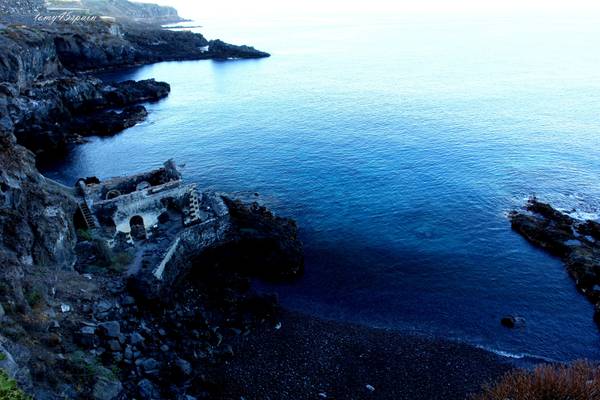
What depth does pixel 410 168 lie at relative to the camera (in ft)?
216

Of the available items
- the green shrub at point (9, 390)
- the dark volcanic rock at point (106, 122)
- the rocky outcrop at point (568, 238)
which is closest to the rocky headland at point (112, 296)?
the green shrub at point (9, 390)

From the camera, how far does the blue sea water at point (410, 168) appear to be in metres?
38.7

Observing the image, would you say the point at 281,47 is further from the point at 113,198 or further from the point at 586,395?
the point at 586,395

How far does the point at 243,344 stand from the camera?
32594 mm

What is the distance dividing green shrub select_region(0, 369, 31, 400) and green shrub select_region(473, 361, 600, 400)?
2537 cm

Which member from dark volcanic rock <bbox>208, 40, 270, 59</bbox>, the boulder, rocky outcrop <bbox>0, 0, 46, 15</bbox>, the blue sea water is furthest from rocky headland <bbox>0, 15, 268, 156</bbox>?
the boulder

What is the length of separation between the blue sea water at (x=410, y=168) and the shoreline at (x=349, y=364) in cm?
213

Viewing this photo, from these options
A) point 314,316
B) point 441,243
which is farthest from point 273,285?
point 441,243

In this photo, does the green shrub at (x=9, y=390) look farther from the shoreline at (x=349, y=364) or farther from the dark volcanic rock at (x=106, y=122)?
the dark volcanic rock at (x=106, y=122)

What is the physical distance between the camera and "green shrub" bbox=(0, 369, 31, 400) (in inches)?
604

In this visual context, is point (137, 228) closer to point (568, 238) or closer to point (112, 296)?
point (112, 296)

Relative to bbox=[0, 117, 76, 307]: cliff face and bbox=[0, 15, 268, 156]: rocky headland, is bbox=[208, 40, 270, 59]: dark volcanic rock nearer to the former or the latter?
bbox=[0, 15, 268, 156]: rocky headland

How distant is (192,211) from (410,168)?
3749cm

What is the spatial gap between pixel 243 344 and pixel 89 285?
12178mm
